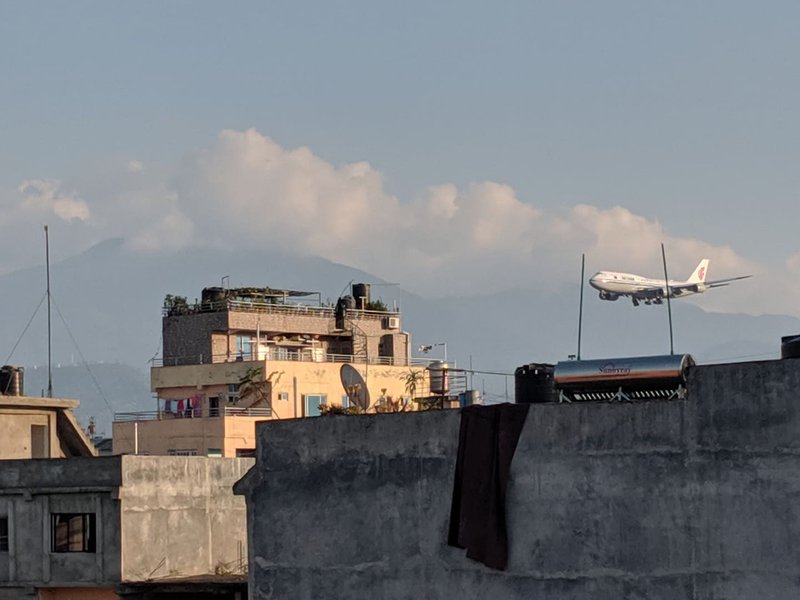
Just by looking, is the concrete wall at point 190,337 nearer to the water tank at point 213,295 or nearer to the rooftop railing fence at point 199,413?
the water tank at point 213,295

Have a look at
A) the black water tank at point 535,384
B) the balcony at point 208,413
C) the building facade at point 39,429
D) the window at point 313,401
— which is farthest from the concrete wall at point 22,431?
the window at point 313,401

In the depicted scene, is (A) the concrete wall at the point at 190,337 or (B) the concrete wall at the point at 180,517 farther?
(A) the concrete wall at the point at 190,337

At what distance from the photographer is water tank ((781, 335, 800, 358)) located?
87.2 feet

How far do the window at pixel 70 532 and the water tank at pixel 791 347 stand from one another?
1926 centimetres

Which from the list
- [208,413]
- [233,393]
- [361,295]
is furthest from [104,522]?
[361,295]

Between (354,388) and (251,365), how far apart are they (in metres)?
31.7

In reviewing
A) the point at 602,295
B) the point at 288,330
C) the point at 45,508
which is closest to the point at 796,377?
the point at 45,508

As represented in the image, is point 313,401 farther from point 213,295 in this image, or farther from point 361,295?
point 361,295

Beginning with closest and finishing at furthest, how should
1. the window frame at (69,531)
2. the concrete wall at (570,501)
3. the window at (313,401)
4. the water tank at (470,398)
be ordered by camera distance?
the concrete wall at (570,501), the water tank at (470,398), the window frame at (69,531), the window at (313,401)

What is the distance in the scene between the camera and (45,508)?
40.0 meters

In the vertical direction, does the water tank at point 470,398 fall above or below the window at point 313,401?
below

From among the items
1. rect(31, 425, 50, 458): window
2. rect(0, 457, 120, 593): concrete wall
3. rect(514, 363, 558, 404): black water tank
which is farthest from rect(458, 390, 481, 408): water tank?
rect(31, 425, 50, 458): window

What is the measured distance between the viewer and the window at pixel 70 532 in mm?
40062

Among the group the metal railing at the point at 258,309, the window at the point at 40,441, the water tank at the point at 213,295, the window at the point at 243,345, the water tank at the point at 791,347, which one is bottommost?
the window at the point at 40,441
